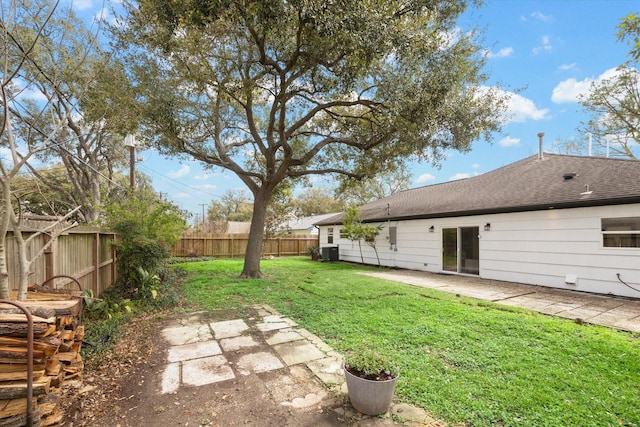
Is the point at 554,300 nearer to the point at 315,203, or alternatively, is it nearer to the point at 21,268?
the point at 21,268

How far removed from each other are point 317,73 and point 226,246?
12.5 metres

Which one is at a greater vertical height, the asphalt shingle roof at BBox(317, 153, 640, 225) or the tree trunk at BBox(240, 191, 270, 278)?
the asphalt shingle roof at BBox(317, 153, 640, 225)

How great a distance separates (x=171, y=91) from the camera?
7.39 metres

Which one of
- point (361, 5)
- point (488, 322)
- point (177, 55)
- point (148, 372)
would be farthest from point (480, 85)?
point (148, 372)

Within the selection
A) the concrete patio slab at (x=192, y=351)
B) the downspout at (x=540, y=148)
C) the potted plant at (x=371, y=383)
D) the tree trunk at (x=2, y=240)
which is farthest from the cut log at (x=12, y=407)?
the downspout at (x=540, y=148)

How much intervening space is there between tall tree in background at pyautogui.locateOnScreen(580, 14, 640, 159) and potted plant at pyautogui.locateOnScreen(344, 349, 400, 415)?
11760mm

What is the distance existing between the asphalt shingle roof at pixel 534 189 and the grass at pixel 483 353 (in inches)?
134

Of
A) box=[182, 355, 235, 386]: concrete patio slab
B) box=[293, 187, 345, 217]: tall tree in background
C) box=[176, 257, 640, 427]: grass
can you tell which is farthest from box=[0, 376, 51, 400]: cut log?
box=[293, 187, 345, 217]: tall tree in background

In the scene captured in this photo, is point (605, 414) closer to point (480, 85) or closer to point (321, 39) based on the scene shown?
point (321, 39)

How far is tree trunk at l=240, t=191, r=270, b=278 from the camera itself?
906cm

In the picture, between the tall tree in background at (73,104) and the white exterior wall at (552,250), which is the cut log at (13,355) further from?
the white exterior wall at (552,250)

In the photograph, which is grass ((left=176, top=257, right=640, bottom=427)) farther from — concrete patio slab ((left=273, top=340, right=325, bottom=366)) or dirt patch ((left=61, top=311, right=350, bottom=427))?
dirt patch ((left=61, top=311, right=350, bottom=427))

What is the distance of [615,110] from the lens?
12727 mm

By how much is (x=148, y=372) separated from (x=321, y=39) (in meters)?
5.22
